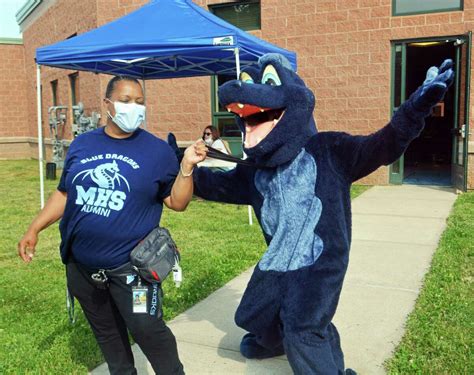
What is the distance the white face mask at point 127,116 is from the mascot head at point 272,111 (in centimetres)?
44

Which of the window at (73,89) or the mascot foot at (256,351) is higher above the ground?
the window at (73,89)

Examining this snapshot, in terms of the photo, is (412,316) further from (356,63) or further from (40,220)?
(356,63)

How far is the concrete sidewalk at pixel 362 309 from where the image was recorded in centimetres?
323

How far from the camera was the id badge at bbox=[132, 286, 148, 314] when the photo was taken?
2.42 m

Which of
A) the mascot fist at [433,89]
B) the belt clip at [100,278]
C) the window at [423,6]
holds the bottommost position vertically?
the belt clip at [100,278]

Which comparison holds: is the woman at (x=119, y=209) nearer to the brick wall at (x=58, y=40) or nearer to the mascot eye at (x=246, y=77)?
the mascot eye at (x=246, y=77)

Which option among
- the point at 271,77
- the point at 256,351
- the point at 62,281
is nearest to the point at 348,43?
the point at 62,281

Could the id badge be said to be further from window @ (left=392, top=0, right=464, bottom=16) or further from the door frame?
window @ (left=392, top=0, right=464, bottom=16)

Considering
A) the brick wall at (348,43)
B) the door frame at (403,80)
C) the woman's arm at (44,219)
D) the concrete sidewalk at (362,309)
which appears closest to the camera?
the woman's arm at (44,219)

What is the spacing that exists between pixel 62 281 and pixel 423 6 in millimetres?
8143

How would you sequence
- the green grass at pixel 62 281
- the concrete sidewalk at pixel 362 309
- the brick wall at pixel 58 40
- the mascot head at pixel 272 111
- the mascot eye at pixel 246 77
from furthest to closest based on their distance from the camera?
the brick wall at pixel 58 40 < the green grass at pixel 62 281 < the concrete sidewalk at pixel 362 309 < the mascot eye at pixel 246 77 < the mascot head at pixel 272 111

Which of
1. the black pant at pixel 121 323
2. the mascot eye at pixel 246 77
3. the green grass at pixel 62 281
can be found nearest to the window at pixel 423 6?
the green grass at pixel 62 281

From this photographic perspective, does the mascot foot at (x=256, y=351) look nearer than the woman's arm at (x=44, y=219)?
No

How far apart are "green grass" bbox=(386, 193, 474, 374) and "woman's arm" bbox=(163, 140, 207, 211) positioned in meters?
1.61
